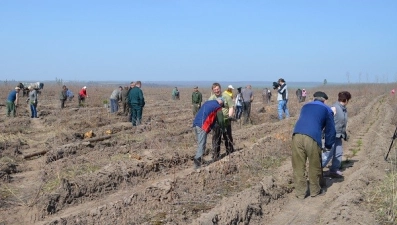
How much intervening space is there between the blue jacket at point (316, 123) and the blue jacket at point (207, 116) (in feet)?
6.55

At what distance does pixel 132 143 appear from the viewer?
12.1 meters

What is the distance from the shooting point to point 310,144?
6961 millimetres

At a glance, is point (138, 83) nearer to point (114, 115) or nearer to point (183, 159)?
point (114, 115)

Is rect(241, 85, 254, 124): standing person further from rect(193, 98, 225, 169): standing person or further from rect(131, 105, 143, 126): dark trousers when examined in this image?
rect(193, 98, 225, 169): standing person

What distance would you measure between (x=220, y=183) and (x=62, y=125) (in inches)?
372

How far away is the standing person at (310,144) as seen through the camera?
22.9 ft

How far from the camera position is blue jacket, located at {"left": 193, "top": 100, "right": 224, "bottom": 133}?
862 centimetres

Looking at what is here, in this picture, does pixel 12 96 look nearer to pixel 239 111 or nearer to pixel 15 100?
pixel 15 100

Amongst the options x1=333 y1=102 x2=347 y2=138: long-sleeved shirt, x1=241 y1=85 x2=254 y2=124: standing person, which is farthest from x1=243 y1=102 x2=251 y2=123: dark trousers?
x1=333 y1=102 x2=347 y2=138: long-sleeved shirt

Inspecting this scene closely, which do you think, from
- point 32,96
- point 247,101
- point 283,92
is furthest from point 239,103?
point 32,96

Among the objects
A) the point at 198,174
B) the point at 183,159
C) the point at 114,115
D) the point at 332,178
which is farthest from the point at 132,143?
the point at 114,115

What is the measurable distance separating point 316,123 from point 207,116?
2316mm

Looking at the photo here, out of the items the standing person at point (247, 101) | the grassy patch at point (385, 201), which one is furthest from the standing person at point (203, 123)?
the standing person at point (247, 101)

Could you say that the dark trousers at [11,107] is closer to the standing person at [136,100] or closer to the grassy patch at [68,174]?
the standing person at [136,100]
